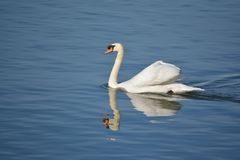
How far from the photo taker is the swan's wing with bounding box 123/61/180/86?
15.0 m

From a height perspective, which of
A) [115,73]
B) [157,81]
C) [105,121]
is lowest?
[105,121]

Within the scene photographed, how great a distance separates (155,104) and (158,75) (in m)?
1.06

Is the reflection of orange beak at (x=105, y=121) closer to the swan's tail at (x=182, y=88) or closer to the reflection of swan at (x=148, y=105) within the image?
the reflection of swan at (x=148, y=105)

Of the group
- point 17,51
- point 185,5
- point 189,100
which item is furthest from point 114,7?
point 189,100

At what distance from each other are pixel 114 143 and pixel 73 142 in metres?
0.66

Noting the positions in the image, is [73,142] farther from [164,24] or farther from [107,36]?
[164,24]

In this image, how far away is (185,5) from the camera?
25188mm

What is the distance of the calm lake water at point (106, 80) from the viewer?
11.3 m

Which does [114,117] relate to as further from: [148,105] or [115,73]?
[115,73]

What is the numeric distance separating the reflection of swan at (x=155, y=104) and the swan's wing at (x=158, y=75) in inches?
11.6

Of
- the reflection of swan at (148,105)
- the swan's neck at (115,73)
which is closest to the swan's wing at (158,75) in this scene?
the reflection of swan at (148,105)

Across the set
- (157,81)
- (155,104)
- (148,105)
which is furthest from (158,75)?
(148,105)

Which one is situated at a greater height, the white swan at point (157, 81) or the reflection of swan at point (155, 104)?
the white swan at point (157, 81)

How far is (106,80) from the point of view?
53.4 feet
